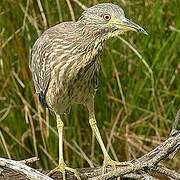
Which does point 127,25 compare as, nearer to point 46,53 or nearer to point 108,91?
point 46,53

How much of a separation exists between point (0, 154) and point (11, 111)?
0.20 metres

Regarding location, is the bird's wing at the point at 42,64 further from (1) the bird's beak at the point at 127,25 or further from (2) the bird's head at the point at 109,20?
(1) the bird's beak at the point at 127,25

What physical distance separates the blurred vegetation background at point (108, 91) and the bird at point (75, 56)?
468 millimetres

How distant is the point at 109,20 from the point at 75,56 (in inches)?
8.1

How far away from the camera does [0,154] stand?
2.95m

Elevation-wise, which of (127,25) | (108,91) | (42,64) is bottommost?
(108,91)

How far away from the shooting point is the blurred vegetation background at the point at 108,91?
2.89 meters

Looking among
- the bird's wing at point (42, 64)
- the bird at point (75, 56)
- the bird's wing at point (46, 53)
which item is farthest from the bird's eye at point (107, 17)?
the bird's wing at point (42, 64)

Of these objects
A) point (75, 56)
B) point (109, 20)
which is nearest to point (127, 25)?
point (109, 20)

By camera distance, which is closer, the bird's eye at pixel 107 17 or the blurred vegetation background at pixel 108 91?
the bird's eye at pixel 107 17

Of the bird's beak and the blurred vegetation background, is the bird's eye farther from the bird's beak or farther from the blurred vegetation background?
the blurred vegetation background

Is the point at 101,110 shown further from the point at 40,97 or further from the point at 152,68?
the point at 40,97

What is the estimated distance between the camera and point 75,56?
7.13 feet

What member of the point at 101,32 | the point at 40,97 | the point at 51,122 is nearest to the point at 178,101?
the point at 51,122
